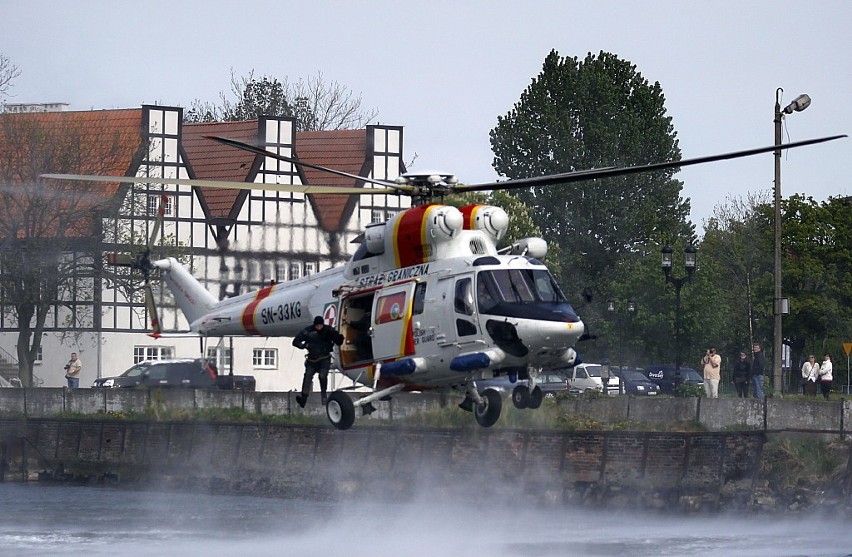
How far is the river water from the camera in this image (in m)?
40.1

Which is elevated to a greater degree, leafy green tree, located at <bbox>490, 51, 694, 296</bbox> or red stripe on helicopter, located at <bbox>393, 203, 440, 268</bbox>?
leafy green tree, located at <bbox>490, 51, 694, 296</bbox>

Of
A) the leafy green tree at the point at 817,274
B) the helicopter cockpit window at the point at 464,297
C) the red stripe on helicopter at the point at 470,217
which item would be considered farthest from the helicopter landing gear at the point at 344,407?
the leafy green tree at the point at 817,274

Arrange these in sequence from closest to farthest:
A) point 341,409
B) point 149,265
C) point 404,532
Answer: point 341,409, point 149,265, point 404,532

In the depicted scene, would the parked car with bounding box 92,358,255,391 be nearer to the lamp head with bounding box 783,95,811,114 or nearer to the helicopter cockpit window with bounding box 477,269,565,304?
the lamp head with bounding box 783,95,811,114

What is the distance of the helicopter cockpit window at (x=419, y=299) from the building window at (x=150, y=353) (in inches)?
1559

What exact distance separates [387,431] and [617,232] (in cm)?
4390

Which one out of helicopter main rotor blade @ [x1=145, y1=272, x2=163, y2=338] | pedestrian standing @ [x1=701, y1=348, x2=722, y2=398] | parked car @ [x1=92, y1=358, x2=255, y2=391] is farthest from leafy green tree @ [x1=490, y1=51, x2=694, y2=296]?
helicopter main rotor blade @ [x1=145, y1=272, x2=163, y2=338]

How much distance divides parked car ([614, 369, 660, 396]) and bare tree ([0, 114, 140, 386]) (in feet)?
68.1

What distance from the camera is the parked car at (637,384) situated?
197ft

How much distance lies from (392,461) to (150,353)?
2200 centimetres

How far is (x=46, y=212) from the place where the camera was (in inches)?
2101

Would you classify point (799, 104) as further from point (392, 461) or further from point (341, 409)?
point (341, 409)

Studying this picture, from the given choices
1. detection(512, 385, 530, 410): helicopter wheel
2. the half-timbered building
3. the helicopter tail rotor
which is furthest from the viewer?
the half-timbered building

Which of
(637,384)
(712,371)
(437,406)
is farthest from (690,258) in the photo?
(637,384)
